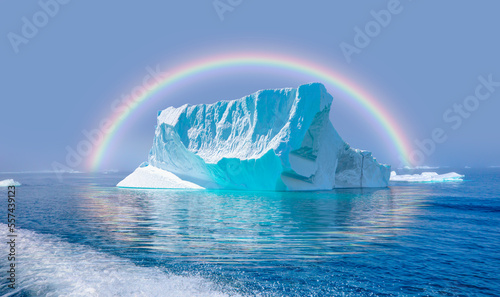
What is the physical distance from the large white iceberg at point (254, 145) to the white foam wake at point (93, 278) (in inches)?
680

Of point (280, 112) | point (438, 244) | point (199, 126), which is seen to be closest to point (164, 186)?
point (199, 126)

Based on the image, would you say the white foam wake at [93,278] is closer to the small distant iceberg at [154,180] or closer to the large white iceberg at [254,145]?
the large white iceberg at [254,145]

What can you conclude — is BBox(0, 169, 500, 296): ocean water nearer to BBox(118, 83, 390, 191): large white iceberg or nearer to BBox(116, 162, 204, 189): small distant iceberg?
BBox(118, 83, 390, 191): large white iceberg

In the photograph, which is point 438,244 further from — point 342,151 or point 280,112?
point 342,151

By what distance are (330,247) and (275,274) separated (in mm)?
2468

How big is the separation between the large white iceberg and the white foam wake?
17271 millimetres

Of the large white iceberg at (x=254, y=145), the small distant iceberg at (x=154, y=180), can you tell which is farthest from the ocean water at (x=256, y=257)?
the small distant iceberg at (x=154, y=180)

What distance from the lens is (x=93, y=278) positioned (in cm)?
540

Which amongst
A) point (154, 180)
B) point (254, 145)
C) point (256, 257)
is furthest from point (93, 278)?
point (154, 180)

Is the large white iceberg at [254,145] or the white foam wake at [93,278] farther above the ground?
the large white iceberg at [254,145]

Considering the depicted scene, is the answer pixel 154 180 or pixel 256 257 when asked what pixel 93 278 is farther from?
pixel 154 180

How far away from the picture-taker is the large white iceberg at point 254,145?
78.2 ft

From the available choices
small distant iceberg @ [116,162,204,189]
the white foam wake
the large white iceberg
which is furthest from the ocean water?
small distant iceberg @ [116,162,204,189]

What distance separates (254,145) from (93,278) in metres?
20.0
